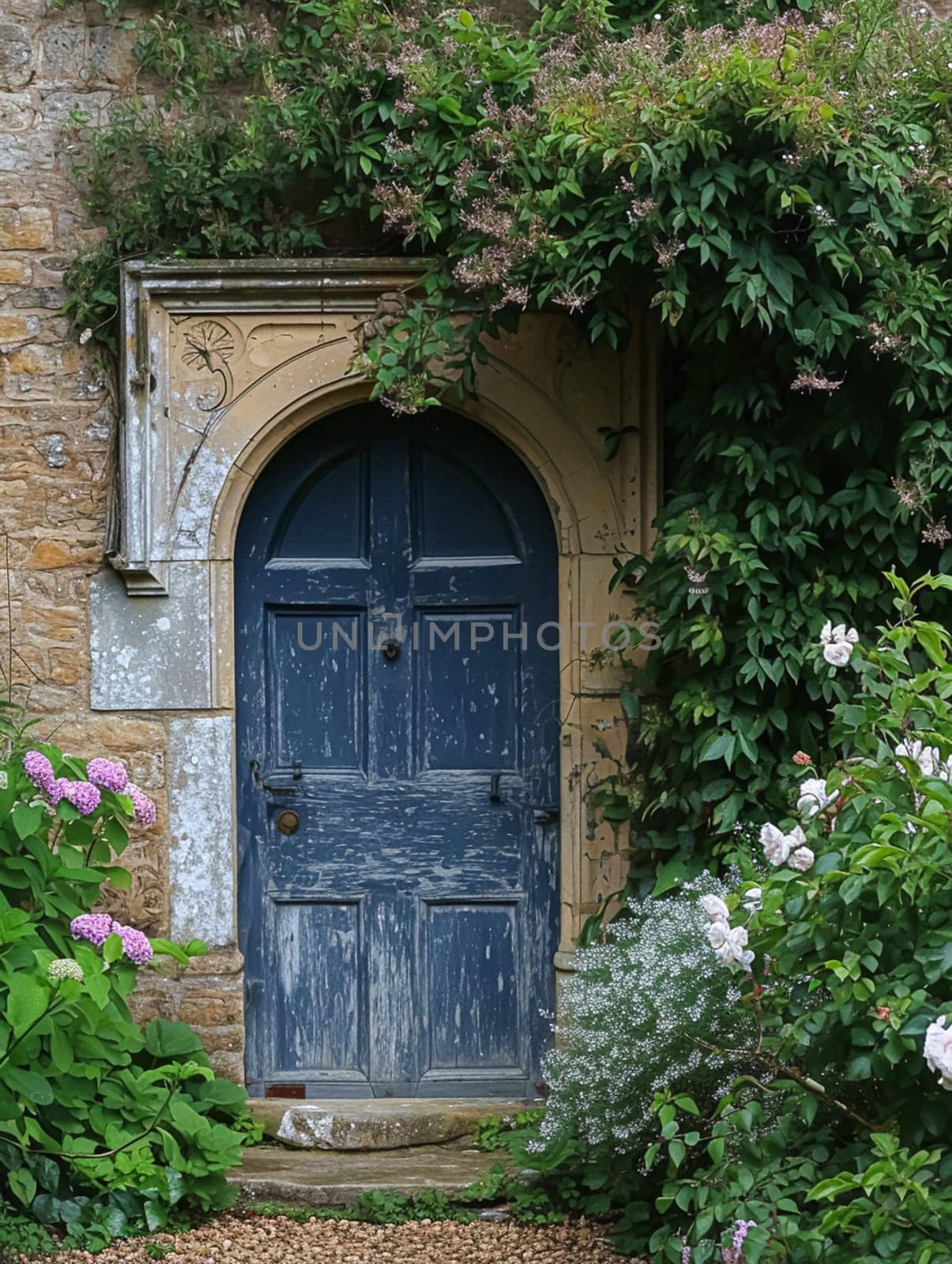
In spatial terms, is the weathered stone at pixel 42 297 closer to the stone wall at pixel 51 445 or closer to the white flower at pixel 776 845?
the stone wall at pixel 51 445

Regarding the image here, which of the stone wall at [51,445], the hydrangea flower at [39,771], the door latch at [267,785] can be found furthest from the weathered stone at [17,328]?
the door latch at [267,785]

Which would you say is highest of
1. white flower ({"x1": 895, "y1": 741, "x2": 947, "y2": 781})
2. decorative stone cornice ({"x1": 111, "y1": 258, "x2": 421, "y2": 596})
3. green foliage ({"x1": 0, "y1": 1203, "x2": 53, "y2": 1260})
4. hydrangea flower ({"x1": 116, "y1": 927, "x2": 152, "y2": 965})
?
decorative stone cornice ({"x1": 111, "y1": 258, "x2": 421, "y2": 596})

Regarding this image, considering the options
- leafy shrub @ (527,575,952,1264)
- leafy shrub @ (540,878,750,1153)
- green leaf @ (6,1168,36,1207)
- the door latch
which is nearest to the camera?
leafy shrub @ (527,575,952,1264)

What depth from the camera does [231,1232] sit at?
149 inches

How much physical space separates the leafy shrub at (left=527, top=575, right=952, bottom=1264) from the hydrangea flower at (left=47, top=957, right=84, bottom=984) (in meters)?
1.39

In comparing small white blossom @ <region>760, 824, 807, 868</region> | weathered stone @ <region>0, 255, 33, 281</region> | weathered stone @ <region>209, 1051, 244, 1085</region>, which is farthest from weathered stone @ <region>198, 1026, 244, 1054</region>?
weathered stone @ <region>0, 255, 33, 281</region>

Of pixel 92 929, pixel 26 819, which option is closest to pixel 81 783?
pixel 26 819

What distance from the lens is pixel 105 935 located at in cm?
366

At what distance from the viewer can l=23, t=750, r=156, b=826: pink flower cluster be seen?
3.77m

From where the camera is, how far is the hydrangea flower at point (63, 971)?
3.29 metres

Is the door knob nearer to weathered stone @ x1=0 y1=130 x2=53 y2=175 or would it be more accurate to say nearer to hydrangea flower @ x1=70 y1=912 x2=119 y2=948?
A: hydrangea flower @ x1=70 y1=912 x2=119 y2=948

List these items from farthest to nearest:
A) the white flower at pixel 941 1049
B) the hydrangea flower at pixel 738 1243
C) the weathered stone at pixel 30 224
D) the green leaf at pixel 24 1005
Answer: the weathered stone at pixel 30 224 → the green leaf at pixel 24 1005 → the hydrangea flower at pixel 738 1243 → the white flower at pixel 941 1049

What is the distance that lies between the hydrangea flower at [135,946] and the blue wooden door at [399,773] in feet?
2.81

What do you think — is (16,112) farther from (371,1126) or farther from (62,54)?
(371,1126)
